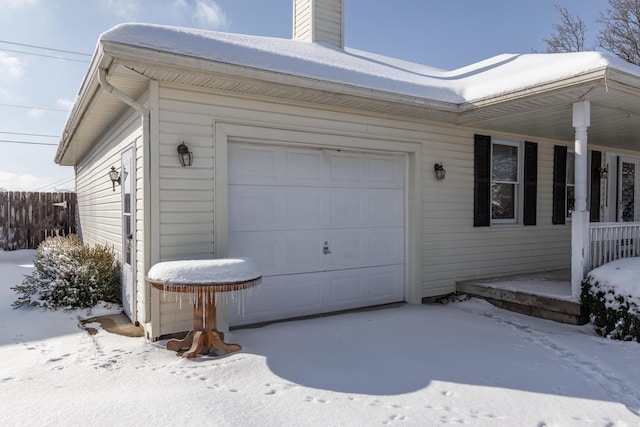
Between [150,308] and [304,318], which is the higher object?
[150,308]

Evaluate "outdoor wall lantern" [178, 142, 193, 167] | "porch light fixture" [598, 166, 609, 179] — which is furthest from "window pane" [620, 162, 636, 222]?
"outdoor wall lantern" [178, 142, 193, 167]

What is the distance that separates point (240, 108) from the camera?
4535mm

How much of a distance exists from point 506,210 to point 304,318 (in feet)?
13.2

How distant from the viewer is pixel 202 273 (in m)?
3.51

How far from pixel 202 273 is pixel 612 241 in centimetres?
499

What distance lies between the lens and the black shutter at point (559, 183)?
734 cm

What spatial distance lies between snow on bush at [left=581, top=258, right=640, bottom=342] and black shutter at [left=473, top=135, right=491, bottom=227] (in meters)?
1.92

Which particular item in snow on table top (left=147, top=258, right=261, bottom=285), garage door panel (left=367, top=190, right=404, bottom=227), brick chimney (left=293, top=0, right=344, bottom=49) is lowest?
snow on table top (left=147, top=258, right=261, bottom=285)

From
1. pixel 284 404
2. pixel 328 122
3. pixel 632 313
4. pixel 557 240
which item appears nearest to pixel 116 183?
pixel 328 122

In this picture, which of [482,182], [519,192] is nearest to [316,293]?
[482,182]

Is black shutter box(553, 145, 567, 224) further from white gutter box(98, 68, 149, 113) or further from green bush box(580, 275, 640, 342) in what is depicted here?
white gutter box(98, 68, 149, 113)

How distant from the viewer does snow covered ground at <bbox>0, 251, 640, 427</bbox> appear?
2650mm

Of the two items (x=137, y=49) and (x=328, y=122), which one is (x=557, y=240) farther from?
(x=137, y=49)

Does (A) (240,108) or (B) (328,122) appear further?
(B) (328,122)
